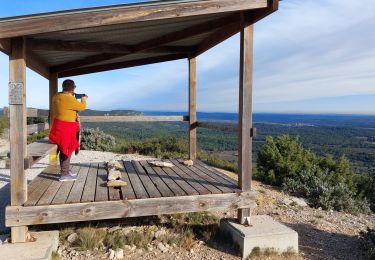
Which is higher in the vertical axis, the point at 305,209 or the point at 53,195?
the point at 53,195

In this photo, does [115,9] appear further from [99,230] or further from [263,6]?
[99,230]

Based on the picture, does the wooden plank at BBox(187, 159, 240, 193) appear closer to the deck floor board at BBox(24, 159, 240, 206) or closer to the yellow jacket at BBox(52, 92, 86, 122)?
the deck floor board at BBox(24, 159, 240, 206)

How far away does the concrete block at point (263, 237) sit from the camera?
4453 millimetres

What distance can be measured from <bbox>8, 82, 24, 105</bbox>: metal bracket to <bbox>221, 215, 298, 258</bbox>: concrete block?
3023mm

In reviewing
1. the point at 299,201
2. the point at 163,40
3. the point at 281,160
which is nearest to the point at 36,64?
the point at 163,40

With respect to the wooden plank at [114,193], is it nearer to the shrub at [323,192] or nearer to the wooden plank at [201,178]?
the wooden plank at [201,178]

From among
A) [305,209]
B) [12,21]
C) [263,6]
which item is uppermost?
[263,6]

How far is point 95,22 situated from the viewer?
3.94 metres

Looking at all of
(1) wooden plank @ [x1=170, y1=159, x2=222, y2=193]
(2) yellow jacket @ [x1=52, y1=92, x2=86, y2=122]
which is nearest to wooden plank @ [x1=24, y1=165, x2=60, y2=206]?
(2) yellow jacket @ [x1=52, y1=92, x2=86, y2=122]

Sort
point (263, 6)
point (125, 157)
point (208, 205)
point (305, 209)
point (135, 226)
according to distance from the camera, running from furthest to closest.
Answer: point (125, 157), point (305, 209), point (135, 226), point (208, 205), point (263, 6)

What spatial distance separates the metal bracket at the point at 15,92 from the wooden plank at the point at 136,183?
1.77 m

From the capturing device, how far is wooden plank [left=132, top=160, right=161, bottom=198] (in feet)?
15.2

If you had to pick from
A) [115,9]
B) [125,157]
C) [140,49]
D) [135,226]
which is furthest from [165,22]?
[125,157]

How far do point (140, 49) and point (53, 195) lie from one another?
283 cm
